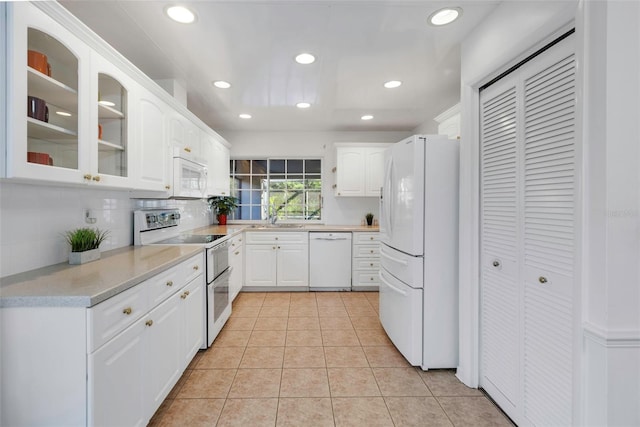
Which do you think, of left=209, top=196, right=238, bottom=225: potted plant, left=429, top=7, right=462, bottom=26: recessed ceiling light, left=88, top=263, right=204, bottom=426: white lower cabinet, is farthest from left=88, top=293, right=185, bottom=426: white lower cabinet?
left=209, top=196, right=238, bottom=225: potted plant

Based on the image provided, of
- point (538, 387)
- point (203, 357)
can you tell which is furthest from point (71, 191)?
point (538, 387)

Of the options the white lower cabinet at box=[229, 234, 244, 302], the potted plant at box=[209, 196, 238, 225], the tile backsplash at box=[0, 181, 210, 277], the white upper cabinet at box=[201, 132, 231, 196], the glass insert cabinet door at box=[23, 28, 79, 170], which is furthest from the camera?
the potted plant at box=[209, 196, 238, 225]

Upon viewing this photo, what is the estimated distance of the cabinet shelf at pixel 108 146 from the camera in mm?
1582

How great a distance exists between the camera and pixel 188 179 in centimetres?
270

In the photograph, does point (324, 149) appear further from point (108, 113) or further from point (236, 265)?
point (108, 113)

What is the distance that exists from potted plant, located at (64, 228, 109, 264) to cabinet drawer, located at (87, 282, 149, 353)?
1.71 feet

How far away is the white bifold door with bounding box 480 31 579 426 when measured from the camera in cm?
126

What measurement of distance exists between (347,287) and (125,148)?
314 cm

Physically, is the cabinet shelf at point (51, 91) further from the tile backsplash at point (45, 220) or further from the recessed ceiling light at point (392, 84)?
the recessed ceiling light at point (392, 84)

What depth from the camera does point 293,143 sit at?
15.1 feet

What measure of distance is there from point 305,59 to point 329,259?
259 cm

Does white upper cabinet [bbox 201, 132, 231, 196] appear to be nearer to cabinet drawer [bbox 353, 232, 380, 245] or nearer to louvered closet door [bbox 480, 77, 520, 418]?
cabinet drawer [bbox 353, 232, 380, 245]

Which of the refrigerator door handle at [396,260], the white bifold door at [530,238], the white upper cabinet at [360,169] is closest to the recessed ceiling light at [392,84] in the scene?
the white bifold door at [530,238]

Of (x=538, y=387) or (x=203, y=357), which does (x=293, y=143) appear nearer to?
(x=203, y=357)
